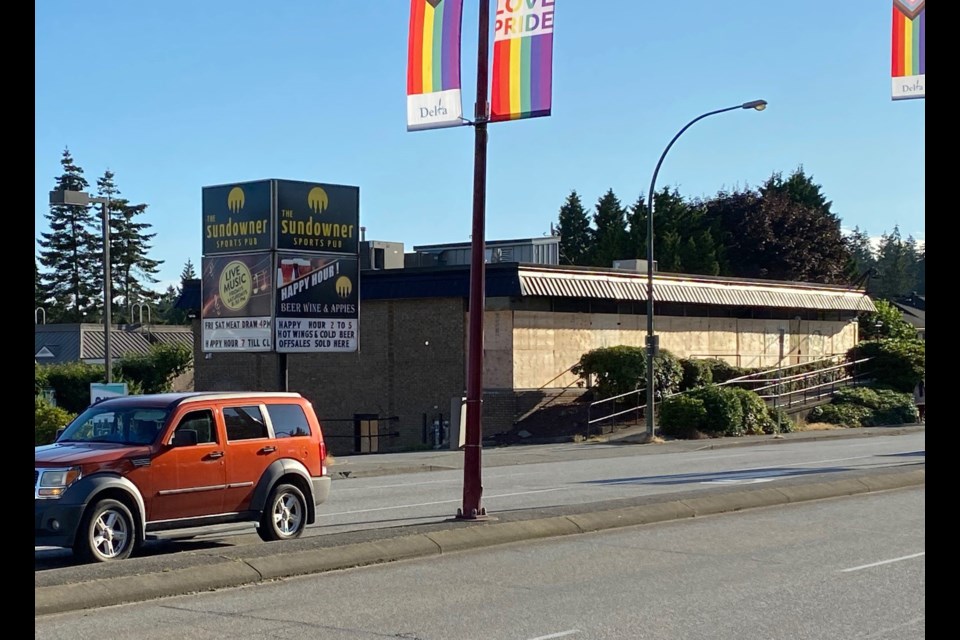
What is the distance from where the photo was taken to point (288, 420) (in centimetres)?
1459

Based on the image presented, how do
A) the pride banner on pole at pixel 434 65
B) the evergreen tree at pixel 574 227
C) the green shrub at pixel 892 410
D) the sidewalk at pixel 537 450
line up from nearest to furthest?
the pride banner on pole at pixel 434 65, the sidewalk at pixel 537 450, the green shrub at pixel 892 410, the evergreen tree at pixel 574 227

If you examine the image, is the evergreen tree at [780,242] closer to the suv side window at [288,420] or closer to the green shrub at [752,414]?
the green shrub at [752,414]

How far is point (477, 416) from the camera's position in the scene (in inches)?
575

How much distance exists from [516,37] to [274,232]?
14752mm

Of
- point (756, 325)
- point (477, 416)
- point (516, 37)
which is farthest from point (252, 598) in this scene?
point (756, 325)

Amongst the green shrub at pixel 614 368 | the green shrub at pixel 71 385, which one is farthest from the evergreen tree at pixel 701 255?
the green shrub at pixel 71 385

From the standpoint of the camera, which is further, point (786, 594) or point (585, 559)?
point (585, 559)

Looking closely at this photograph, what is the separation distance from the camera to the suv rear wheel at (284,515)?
548 inches

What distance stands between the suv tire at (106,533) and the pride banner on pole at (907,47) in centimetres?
1029

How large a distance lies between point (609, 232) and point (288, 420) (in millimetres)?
68437

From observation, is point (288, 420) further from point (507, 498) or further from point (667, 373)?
point (667, 373)

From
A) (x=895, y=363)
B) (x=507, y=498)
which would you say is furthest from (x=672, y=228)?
(x=507, y=498)

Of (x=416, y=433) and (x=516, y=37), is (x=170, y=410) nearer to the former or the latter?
(x=516, y=37)

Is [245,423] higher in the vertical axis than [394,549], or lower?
higher
